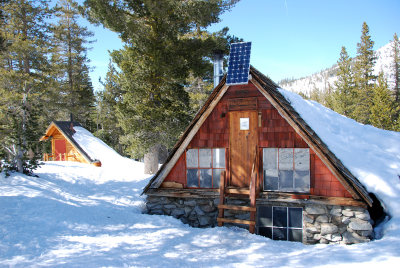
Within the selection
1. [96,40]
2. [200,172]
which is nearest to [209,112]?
[200,172]

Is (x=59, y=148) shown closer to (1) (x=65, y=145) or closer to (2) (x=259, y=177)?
(1) (x=65, y=145)

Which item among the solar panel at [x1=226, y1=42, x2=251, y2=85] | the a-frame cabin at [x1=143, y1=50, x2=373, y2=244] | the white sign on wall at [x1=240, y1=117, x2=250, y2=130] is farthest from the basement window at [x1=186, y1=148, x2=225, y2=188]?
the solar panel at [x1=226, y1=42, x2=251, y2=85]

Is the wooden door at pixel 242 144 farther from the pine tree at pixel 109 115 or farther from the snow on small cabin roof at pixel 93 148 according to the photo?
the pine tree at pixel 109 115

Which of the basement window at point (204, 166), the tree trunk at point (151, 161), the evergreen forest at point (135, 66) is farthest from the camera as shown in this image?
the tree trunk at point (151, 161)

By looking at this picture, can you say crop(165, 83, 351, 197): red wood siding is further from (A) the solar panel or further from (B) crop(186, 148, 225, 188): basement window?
(A) the solar panel

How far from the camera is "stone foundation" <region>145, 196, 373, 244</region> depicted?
8.12 meters

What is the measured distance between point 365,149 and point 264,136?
403 cm

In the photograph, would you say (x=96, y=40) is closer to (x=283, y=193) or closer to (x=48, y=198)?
(x=48, y=198)

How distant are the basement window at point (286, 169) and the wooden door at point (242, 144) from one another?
1.78 feet

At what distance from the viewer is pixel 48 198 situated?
35.0 ft

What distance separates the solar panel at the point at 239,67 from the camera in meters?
9.13

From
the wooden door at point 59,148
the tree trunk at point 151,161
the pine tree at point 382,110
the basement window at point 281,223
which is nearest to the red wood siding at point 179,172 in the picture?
the basement window at point 281,223

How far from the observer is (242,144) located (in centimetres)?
965

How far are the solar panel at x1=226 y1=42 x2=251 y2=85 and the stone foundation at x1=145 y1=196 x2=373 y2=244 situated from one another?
412cm
